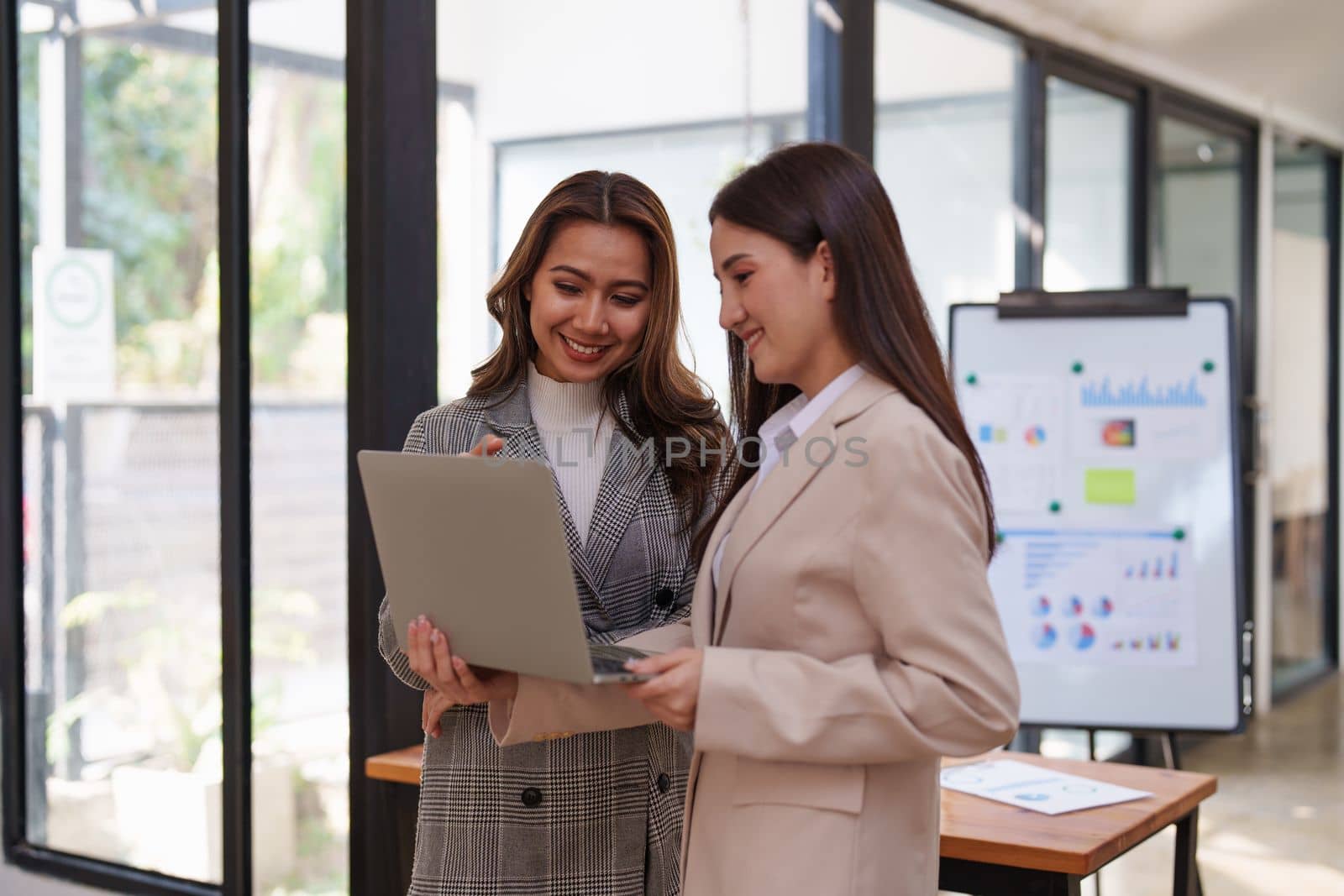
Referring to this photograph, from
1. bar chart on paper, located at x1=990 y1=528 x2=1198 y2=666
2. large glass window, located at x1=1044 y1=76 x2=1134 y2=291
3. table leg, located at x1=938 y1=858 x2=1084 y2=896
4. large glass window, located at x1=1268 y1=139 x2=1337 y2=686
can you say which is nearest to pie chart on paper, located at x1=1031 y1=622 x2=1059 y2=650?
bar chart on paper, located at x1=990 y1=528 x2=1198 y2=666

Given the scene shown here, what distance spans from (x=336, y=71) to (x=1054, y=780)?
72.5 inches

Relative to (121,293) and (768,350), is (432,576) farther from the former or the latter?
(121,293)

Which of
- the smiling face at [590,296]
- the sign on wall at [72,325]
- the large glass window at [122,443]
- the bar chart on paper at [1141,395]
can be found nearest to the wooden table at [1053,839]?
the smiling face at [590,296]

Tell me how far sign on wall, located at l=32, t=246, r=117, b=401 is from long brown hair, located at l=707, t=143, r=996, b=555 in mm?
2140

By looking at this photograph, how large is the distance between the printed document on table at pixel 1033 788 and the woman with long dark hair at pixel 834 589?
82 centimetres

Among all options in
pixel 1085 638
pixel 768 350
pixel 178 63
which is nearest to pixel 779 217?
pixel 768 350

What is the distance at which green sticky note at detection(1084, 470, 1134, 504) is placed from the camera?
3.50 metres

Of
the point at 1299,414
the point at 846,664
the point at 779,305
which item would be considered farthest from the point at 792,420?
the point at 1299,414

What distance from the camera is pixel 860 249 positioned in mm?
1328

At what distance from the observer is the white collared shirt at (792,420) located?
4.49 ft

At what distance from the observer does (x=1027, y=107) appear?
4.58 meters

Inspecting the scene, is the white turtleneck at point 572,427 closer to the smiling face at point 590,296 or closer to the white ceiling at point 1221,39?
the smiling face at point 590,296

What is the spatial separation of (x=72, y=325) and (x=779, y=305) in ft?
7.51

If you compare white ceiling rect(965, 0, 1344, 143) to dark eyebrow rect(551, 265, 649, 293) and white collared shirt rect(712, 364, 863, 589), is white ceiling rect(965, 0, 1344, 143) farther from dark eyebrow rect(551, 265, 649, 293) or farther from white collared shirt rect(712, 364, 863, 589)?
white collared shirt rect(712, 364, 863, 589)
